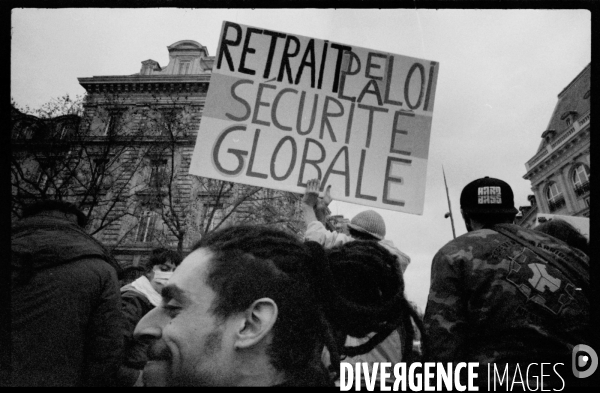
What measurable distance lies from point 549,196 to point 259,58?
92.7 feet

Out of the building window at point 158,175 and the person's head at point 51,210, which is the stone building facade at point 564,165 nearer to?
the building window at point 158,175

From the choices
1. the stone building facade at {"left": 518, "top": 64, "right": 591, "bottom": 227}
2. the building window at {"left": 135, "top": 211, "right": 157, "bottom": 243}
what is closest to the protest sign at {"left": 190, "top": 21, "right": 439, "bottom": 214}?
the building window at {"left": 135, "top": 211, "right": 157, "bottom": 243}

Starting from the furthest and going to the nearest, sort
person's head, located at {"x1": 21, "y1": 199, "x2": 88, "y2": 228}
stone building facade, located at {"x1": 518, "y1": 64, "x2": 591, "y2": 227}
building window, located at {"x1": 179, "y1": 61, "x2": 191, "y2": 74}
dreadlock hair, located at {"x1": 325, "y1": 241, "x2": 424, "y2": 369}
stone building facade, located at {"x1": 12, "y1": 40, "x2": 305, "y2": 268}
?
1. stone building facade, located at {"x1": 518, "y1": 64, "x2": 591, "y2": 227}
2. building window, located at {"x1": 179, "y1": 61, "x2": 191, "y2": 74}
3. stone building facade, located at {"x1": 12, "y1": 40, "x2": 305, "y2": 268}
4. person's head, located at {"x1": 21, "y1": 199, "x2": 88, "y2": 228}
5. dreadlock hair, located at {"x1": 325, "y1": 241, "x2": 424, "y2": 369}

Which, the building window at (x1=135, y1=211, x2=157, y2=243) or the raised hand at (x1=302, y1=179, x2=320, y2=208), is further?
the building window at (x1=135, y1=211, x2=157, y2=243)

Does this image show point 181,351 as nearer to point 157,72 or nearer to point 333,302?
point 333,302

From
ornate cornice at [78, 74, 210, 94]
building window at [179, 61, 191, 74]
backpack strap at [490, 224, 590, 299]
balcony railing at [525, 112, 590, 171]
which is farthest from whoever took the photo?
balcony railing at [525, 112, 590, 171]

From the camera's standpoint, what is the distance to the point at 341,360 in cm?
137

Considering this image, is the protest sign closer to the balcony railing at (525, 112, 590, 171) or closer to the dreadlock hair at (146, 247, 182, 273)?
the dreadlock hair at (146, 247, 182, 273)

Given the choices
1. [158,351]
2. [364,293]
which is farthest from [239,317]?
[364,293]

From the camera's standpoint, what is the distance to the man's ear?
1.20 m

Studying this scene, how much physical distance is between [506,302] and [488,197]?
21.3 inches

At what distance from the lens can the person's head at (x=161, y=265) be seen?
89.3 inches

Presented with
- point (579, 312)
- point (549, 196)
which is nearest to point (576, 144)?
point (549, 196)

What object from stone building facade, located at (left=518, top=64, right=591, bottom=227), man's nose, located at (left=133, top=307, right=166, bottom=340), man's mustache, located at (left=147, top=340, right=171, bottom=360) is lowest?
man's mustache, located at (left=147, top=340, right=171, bottom=360)
